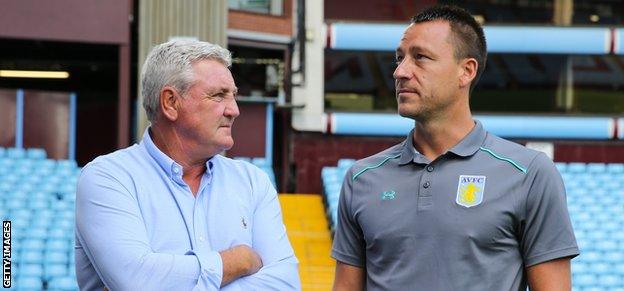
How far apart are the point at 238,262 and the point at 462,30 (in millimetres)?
970

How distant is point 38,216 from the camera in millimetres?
13969

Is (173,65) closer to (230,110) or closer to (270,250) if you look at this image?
(230,110)

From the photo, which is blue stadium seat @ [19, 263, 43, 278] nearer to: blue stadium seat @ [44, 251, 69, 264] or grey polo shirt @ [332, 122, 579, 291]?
blue stadium seat @ [44, 251, 69, 264]

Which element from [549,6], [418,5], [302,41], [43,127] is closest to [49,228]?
[43,127]

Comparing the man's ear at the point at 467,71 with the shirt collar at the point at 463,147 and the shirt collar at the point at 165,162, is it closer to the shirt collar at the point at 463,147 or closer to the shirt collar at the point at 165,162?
the shirt collar at the point at 463,147

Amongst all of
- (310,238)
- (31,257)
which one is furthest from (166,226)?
(310,238)

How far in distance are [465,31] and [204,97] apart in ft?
2.67

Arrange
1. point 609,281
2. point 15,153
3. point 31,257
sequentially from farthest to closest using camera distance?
point 15,153 → point 609,281 → point 31,257

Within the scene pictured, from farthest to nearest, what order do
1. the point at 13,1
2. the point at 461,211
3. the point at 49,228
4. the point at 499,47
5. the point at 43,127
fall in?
1. the point at 499,47
2. the point at 43,127
3. the point at 13,1
4. the point at 49,228
5. the point at 461,211

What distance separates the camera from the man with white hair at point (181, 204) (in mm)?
3094

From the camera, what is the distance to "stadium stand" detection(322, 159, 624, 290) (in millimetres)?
13992

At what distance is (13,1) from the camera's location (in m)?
16.8

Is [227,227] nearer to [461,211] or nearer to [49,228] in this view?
[461,211]

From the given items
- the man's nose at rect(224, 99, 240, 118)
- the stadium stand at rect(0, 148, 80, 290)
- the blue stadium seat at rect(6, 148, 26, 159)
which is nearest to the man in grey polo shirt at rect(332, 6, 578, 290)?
the man's nose at rect(224, 99, 240, 118)
